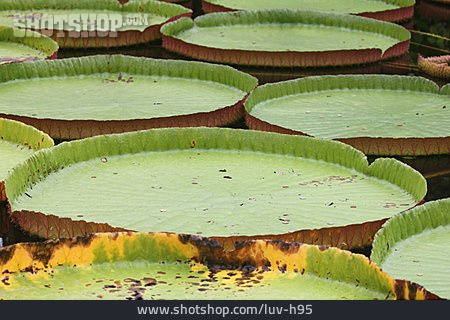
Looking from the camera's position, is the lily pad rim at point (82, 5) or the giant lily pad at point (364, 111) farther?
the lily pad rim at point (82, 5)

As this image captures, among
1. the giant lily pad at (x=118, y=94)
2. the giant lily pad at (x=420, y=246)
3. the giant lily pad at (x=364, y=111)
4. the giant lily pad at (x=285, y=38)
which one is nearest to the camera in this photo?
the giant lily pad at (x=420, y=246)

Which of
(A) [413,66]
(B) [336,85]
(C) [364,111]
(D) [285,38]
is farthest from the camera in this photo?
(D) [285,38]

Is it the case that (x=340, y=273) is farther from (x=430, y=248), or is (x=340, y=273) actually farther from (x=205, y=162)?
(x=205, y=162)

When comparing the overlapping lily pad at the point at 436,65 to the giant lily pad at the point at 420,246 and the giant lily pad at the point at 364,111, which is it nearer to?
the giant lily pad at the point at 364,111

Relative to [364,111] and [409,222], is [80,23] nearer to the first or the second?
[364,111]

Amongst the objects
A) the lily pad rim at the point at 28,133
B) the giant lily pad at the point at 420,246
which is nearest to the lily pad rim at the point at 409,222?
the giant lily pad at the point at 420,246

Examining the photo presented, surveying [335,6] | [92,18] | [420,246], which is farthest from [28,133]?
[335,6]

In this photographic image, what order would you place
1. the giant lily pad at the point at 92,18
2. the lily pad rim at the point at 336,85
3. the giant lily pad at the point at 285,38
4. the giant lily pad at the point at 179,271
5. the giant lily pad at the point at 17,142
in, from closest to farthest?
1. the giant lily pad at the point at 179,271
2. the giant lily pad at the point at 17,142
3. the lily pad rim at the point at 336,85
4. the giant lily pad at the point at 285,38
5. the giant lily pad at the point at 92,18
